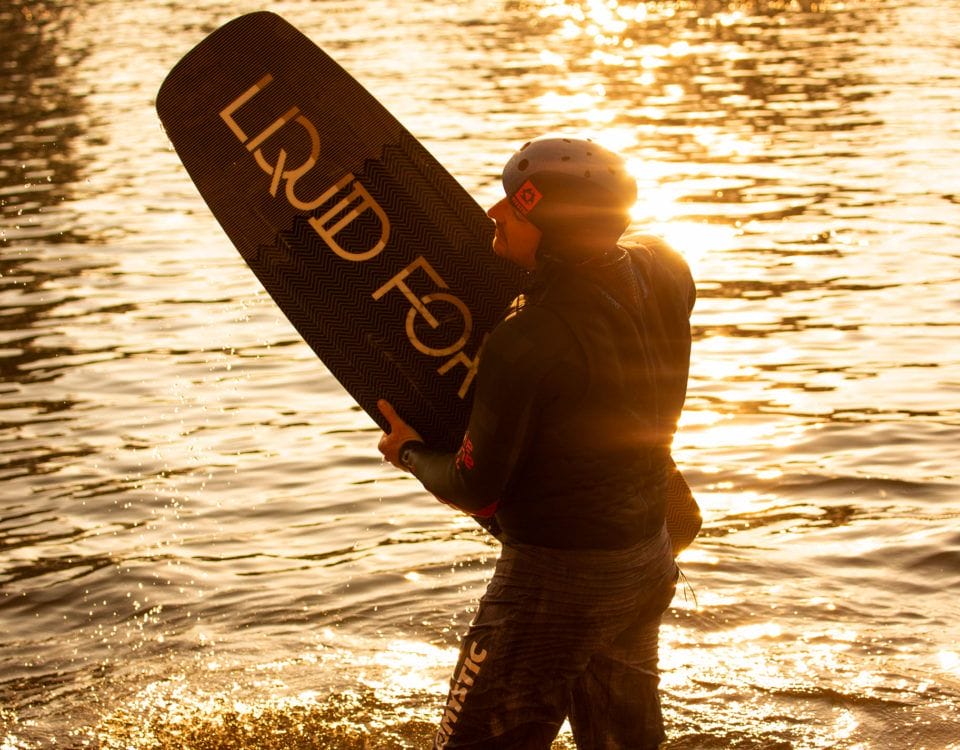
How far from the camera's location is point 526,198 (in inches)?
169

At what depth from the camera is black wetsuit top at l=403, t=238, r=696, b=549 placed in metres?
4.13

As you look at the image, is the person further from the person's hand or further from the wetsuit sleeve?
the person's hand

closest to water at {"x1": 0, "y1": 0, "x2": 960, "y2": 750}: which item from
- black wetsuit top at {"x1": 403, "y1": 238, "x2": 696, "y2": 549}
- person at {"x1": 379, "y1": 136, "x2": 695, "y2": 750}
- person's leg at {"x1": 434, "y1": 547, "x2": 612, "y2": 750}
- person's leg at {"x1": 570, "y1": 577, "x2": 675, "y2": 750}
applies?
person's leg at {"x1": 570, "y1": 577, "x2": 675, "y2": 750}

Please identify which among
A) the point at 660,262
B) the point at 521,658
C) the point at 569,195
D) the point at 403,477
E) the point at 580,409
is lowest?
the point at 403,477

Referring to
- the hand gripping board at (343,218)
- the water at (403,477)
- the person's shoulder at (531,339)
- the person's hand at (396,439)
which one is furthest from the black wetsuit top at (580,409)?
the water at (403,477)

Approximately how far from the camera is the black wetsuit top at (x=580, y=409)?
4133 mm

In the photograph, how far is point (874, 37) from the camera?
106 ft

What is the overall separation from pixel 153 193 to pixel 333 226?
15202 millimetres

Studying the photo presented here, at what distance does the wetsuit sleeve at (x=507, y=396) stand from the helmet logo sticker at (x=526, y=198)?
312mm

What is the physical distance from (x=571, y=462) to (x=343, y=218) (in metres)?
1.82

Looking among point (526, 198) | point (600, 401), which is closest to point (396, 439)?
point (600, 401)

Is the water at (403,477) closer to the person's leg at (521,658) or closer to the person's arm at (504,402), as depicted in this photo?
the person's leg at (521,658)

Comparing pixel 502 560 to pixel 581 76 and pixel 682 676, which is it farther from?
pixel 581 76

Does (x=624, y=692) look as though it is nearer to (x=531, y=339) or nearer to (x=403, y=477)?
(x=531, y=339)
